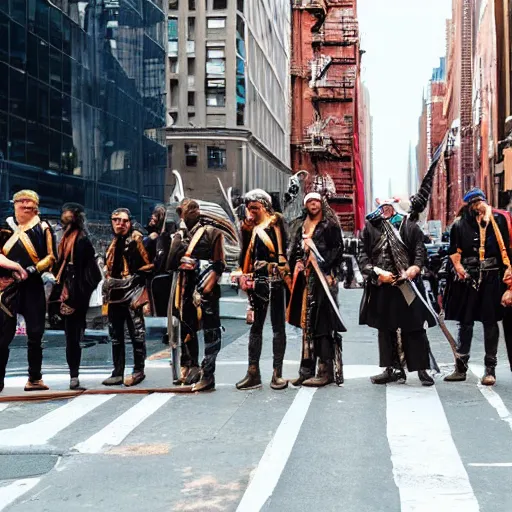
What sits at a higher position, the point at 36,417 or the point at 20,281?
Answer: the point at 20,281

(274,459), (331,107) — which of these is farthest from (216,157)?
(274,459)

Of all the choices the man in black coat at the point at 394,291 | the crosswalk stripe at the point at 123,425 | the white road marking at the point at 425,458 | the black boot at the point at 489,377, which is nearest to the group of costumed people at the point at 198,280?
the man in black coat at the point at 394,291

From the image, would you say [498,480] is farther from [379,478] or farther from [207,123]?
[207,123]

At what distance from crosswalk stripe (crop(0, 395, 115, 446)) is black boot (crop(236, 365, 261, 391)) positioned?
122 cm

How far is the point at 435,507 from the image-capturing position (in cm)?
488

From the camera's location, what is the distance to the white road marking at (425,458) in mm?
5004

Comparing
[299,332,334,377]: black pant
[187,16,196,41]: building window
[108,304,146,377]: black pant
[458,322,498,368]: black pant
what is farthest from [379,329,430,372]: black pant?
[187,16,196,41]: building window

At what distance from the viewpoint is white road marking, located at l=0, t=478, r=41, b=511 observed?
17.0ft

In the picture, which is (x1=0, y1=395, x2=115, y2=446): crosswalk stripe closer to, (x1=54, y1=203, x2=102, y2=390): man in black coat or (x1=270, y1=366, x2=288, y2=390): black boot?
(x1=54, y1=203, x2=102, y2=390): man in black coat

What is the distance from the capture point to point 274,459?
5965 mm

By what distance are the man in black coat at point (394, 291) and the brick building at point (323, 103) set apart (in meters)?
77.4

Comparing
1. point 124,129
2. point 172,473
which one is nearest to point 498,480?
point 172,473

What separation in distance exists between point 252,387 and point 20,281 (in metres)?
2.40

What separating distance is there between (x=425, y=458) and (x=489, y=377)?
3.15 meters
